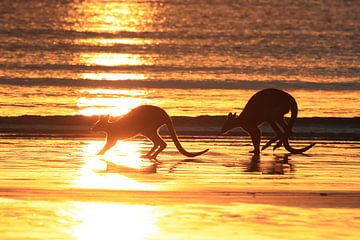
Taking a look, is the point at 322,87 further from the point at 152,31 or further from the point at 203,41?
the point at 152,31

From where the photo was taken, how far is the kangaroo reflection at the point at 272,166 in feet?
63.7

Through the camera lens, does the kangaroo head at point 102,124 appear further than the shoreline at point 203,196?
Yes

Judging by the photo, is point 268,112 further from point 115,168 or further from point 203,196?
point 203,196

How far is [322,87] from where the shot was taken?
151 ft

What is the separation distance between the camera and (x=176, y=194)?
16.4m

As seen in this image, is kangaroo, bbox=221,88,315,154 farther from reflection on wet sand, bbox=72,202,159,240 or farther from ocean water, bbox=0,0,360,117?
ocean water, bbox=0,0,360,117

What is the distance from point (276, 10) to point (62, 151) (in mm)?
115153

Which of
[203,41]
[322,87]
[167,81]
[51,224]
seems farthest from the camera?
[203,41]

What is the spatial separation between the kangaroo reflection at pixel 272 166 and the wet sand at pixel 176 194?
0.02 metres

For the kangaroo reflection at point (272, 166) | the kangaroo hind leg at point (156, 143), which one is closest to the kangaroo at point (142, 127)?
the kangaroo hind leg at point (156, 143)

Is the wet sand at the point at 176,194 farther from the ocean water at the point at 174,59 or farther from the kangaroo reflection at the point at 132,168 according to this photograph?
the ocean water at the point at 174,59

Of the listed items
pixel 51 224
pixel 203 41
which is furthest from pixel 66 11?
pixel 51 224

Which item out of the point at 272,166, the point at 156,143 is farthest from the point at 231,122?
the point at 272,166

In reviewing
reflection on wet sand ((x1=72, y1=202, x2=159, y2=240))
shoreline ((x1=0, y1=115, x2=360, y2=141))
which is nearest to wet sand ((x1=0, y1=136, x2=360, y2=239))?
reflection on wet sand ((x1=72, y1=202, x2=159, y2=240))
